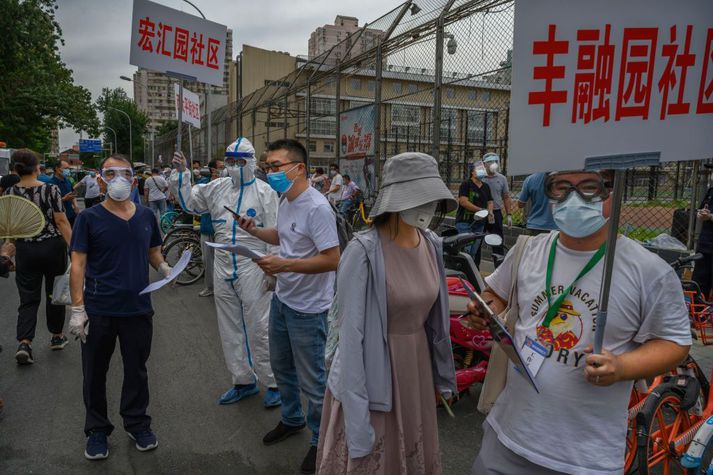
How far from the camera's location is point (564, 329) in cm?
175

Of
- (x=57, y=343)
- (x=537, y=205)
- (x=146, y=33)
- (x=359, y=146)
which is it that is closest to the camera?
(x=146, y=33)

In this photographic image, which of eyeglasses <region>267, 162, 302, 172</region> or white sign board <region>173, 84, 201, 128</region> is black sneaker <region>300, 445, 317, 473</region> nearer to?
eyeglasses <region>267, 162, 302, 172</region>

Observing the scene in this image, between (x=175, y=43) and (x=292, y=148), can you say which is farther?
(x=175, y=43)

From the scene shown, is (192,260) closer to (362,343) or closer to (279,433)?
(279,433)

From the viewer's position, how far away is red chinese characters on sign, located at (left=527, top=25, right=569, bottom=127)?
1494 millimetres

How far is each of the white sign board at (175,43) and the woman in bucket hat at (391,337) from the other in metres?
3.93

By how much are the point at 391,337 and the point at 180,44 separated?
438 centimetres

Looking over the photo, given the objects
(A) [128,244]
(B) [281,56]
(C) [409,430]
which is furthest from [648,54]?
(B) [281,56]

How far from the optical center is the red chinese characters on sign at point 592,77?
1.47 meters

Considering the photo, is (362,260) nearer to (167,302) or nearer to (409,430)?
(409,430)

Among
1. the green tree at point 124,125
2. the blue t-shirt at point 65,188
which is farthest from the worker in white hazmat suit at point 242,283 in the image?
the green tree at point 124,125

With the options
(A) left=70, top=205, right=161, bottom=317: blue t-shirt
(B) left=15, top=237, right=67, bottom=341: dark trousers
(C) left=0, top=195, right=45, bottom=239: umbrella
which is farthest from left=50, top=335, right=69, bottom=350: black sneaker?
(A) left=70, top=205, right=161, bottom=317: blue t-shirt

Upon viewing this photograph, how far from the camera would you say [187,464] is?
3297mm

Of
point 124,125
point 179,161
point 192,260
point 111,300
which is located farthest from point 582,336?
point 124,125
